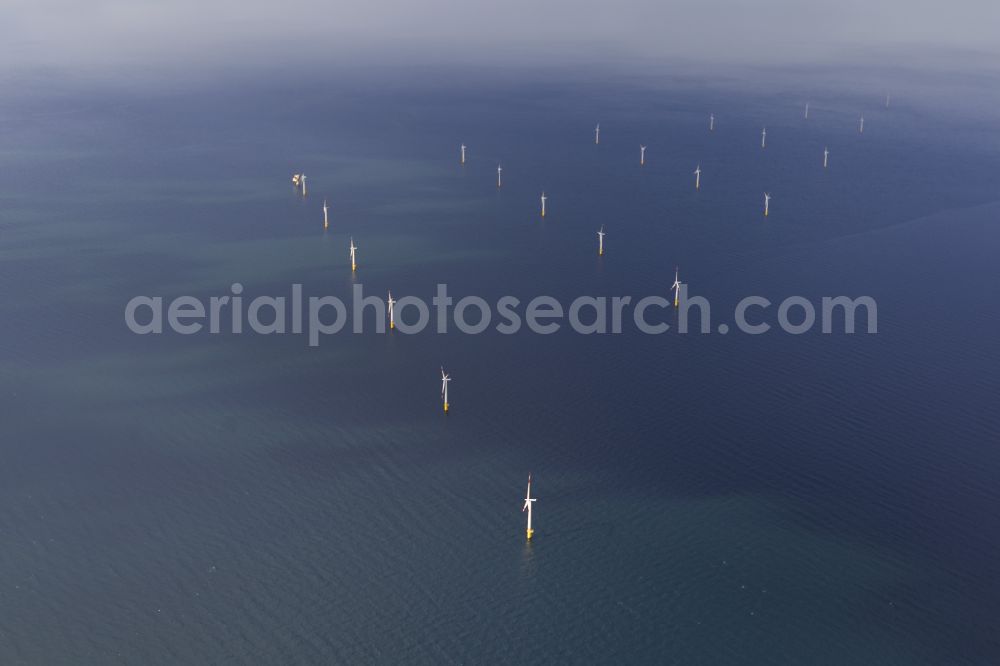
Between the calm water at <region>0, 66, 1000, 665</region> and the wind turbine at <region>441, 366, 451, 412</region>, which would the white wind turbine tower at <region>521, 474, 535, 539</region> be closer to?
the calm water at <region>0, 66, 1000, 665</region>

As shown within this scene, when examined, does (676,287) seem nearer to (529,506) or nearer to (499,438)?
(499,438)

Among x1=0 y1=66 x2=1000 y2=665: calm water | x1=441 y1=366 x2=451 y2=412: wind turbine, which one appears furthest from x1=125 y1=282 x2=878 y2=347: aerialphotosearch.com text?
x1=441 y1=366 x2=451 y2=412: wind turbine

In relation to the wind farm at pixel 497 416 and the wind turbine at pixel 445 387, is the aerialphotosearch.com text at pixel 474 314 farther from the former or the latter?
the wind turbine at pixel 445 387

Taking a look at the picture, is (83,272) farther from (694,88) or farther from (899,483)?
(694,88)

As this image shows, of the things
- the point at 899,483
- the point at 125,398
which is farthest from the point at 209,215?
the point at 899,483

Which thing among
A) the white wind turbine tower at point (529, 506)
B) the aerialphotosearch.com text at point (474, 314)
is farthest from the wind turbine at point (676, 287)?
the white wind turbine tower at point (529, 506)

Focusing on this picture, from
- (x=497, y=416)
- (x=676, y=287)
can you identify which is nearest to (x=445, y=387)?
(x=497, y=416)
